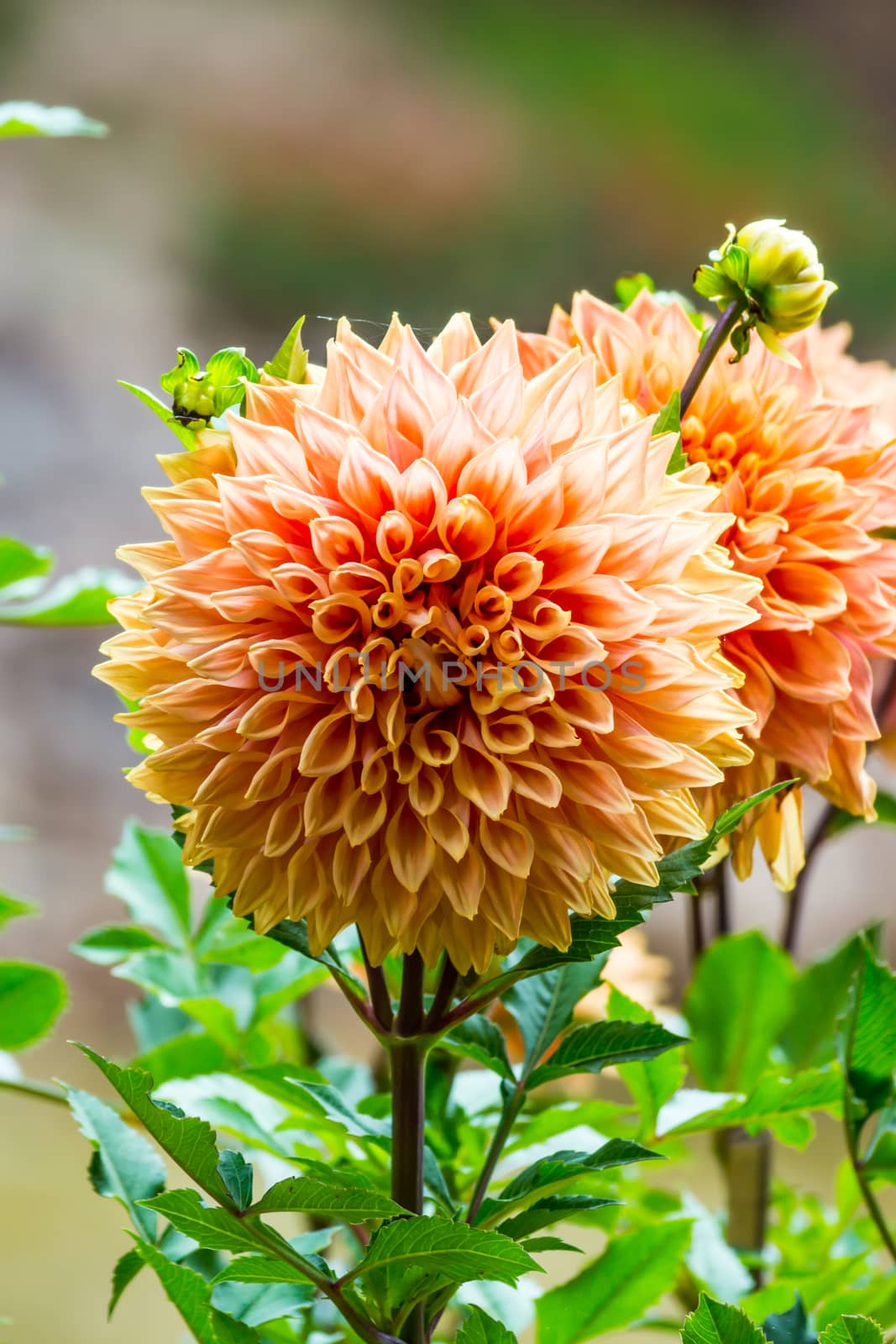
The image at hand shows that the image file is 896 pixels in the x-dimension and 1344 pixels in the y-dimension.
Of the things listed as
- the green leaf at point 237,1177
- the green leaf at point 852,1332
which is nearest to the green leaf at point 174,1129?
the green leaf at point 237,1177

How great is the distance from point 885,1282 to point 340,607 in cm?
24

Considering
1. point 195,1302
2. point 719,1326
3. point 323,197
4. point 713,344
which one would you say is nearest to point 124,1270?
point 195,1302

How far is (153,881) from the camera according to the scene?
0.40 meters

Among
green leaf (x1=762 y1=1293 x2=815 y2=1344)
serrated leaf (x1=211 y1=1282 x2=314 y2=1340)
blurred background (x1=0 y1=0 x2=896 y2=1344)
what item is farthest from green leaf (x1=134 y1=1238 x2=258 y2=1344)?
blurred background (x1=0 y1=0 x2=896 y2=1344)

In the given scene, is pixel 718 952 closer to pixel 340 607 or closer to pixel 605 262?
pixel 340 607

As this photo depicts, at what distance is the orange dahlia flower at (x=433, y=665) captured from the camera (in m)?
0.20

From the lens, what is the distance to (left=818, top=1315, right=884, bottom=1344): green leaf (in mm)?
216

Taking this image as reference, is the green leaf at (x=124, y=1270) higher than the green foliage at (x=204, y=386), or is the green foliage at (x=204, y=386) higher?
the green foliage at (x=204, y=386)

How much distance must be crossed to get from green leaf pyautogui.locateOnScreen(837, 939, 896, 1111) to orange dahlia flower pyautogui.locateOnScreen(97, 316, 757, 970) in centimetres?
9

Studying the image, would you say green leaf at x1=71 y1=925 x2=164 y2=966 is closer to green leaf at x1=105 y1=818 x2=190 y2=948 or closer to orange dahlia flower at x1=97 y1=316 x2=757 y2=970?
green leaf at x1=105 y1=818 x2=190 y2=948

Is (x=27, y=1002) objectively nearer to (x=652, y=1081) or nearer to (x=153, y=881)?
(x=153, y=881)

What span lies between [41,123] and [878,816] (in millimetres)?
299

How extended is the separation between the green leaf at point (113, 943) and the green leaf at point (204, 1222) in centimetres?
15

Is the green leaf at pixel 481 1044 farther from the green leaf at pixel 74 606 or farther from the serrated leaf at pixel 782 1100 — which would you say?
the green leaf at pixel 74 606
